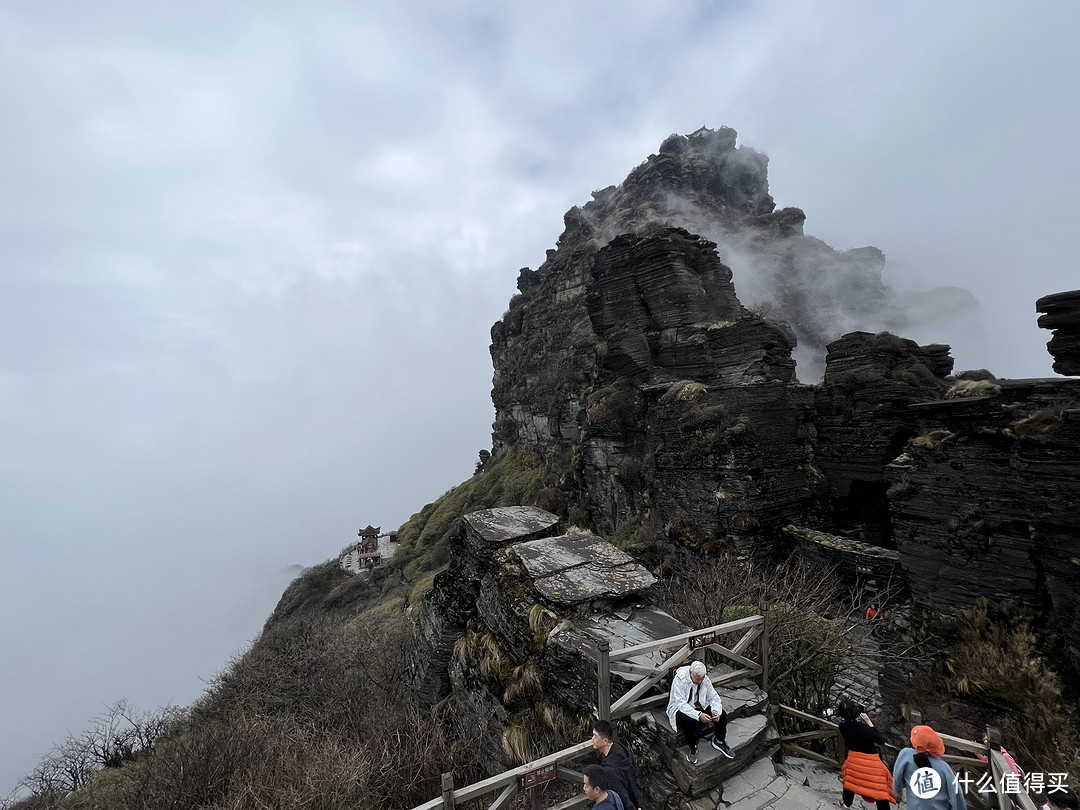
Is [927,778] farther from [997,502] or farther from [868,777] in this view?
[997,502]

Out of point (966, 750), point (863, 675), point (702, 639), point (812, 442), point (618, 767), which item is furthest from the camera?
point (812, 442)

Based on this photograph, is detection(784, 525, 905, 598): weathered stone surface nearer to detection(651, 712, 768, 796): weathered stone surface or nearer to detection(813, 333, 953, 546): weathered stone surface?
detection(813, 333, 953, 546): weathered stone surface

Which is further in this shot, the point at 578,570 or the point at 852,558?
the point at 852,558

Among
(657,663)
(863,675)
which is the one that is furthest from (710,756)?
(863,675)

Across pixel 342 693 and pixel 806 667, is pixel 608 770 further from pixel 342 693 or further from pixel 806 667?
pixel 342 693

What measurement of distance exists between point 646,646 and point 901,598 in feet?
53.4

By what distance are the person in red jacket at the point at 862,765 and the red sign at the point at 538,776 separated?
135 inches

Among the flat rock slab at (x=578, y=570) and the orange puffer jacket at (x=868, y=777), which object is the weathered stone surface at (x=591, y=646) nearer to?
the flat rock slab at (x=578, y=570)

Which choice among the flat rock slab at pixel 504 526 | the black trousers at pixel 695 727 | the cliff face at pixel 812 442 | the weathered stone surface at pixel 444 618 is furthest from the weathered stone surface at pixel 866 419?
the black trousers at pixel 695 727

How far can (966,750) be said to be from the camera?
527 centimetres

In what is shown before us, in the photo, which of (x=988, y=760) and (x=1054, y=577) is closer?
(x=988, y=760)

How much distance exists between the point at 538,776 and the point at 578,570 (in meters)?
4.33

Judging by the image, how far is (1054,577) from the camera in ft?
32.3

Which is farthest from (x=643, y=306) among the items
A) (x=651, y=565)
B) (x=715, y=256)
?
(x=651, y=565)
